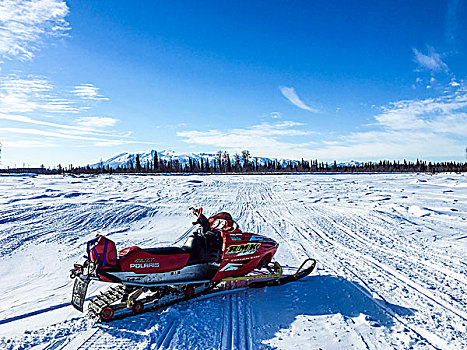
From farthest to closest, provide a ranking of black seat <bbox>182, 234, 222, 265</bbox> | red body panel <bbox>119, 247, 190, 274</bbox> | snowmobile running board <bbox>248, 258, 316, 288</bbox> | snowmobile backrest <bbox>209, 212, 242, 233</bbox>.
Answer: snowmobile backrest <bbox>209, 212, 242, 233</bbox> < snowmobile running board <bbox>248, 258, 316, 288</bbox> < black seat <bbox>182, 234, 222, 265</bbox> < red body panel <bbox>119, 247, 190, 274</bbox>

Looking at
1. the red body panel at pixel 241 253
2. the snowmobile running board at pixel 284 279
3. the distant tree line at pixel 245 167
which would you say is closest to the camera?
the red body panel at pixel 241 253

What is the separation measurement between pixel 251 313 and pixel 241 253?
1094 millimetres

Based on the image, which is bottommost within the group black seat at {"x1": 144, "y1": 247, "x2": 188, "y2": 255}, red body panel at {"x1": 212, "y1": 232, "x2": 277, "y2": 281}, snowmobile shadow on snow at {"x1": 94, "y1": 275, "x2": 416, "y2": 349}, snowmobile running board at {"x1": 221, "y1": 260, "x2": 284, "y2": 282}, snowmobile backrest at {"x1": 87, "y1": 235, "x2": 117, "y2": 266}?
snowmobile shadow on snow at {"x1": 94, "y1": 275, "x2": 416, "y2": 349}

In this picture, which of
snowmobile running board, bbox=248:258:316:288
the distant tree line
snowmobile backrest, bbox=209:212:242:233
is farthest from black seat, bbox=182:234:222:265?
the distant tree line

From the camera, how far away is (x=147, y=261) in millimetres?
4543

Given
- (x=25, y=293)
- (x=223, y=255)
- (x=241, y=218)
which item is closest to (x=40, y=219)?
(x=25, y=293)

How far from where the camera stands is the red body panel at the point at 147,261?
4422 millimetres

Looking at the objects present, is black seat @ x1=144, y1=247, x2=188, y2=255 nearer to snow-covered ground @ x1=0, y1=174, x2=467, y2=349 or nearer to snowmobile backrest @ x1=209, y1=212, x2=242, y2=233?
snow-covered ground @ x1=0, y1=174, x2=467, y2=349

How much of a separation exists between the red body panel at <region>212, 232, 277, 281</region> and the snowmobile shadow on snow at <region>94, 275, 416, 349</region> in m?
0.36

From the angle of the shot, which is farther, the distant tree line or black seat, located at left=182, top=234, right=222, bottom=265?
the distant tree line

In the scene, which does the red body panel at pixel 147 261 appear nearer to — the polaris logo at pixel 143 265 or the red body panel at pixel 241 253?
the polaris logo at pixel 143 265

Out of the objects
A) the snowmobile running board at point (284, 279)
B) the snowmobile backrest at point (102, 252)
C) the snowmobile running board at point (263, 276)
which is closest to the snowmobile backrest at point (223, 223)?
the snowmobile running board at point (263, 276)

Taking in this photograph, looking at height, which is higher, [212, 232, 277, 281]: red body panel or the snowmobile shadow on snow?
[212, 232, 277, 281]: red body panel

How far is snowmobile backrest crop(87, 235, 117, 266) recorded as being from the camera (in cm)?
423
